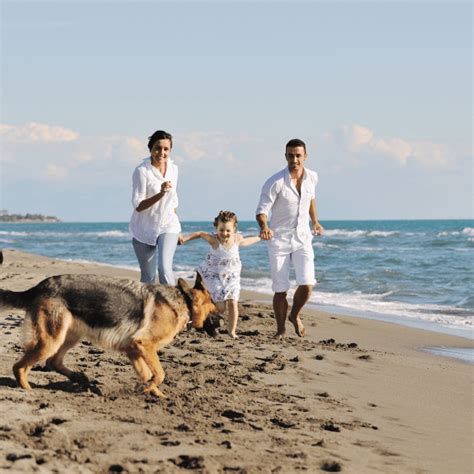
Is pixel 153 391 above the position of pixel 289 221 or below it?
below

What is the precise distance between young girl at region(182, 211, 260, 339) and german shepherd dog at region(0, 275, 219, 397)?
2959 millimetres

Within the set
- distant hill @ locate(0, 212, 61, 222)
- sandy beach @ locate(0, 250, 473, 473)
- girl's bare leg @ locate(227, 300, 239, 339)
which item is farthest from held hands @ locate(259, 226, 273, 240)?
distant hill @ locate(0, 212, 61, 222)

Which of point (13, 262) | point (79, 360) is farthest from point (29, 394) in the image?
point (13, 262)

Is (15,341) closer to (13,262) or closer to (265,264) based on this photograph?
(13,262)

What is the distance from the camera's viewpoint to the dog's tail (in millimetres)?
5945

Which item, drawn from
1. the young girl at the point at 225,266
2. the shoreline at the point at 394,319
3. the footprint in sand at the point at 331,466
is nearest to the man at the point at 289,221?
the young girl at the point at 225,266

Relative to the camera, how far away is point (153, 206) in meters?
8.49

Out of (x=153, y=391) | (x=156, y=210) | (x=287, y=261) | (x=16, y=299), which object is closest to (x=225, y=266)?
(x=287, y=261)

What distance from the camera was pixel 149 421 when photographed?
17.1ft

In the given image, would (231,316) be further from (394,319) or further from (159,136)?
(394,319)

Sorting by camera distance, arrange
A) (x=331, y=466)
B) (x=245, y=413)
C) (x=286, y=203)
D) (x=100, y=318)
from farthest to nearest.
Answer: (x=286, y=203)
(x=100, y=318)
(x=245, y=413)
(x=331, y=466)

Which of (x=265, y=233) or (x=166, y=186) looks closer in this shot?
(x=166, y=186)

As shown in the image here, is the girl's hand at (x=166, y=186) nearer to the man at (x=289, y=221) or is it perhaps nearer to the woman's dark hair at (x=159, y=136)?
the woman's dark hair at (x=159, y=136)

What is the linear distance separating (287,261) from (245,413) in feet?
13.6
